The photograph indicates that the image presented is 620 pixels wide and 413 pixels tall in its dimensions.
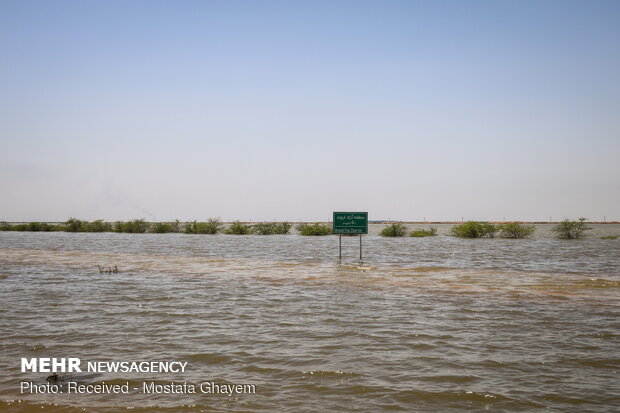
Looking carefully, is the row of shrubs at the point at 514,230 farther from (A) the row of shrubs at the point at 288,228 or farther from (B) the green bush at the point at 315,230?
(B) the green bush at the point at 315,230

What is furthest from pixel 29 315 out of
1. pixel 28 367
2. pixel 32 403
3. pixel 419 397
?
pixel 419 397

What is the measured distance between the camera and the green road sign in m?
25.2

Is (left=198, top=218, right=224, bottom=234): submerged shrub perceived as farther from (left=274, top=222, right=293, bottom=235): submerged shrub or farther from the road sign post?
the road sign post

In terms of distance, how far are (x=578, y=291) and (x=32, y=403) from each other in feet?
54.8

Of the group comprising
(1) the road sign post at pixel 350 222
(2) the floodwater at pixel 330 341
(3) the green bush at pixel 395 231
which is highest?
(1) the road sign post at pixel 350 222

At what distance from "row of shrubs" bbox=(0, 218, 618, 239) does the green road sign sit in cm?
4243

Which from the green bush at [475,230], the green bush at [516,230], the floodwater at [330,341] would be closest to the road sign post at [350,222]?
the floodwater at [330,341]

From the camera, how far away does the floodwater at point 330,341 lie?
5.84 metres

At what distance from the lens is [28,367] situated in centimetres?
704

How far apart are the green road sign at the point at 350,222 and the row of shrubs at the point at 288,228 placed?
4243 centimetres

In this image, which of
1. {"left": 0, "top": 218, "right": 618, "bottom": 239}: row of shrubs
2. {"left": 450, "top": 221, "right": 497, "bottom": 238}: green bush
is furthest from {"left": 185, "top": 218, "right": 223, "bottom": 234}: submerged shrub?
{"left": 450, "top": 221, "right": 497, "bottom": 238}: green bush

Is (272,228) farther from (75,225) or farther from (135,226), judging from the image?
(75,225)

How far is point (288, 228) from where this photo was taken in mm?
77938

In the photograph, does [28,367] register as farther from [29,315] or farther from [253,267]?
[253,267]
